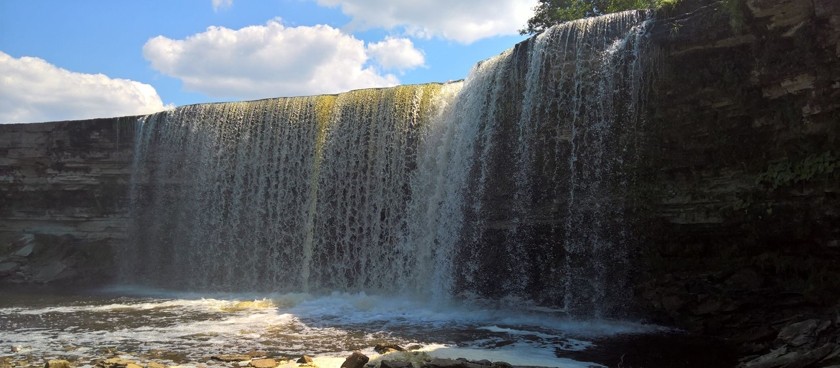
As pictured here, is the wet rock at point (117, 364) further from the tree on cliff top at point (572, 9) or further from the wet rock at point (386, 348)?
the tree on cliff top at point (572, 9)

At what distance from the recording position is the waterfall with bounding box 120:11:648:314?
12742 millimetres

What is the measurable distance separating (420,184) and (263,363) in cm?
795

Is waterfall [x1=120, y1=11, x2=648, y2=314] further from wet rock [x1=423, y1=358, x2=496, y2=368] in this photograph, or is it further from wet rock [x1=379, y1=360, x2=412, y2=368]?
wet rock [x1=379, y1=360, x2=412, y2=368]

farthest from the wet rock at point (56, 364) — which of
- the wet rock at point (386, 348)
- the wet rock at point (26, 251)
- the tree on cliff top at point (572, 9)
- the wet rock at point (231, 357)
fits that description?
the tree on cliff top at point (572, 9)

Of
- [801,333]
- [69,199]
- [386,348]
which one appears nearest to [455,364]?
[386,348]

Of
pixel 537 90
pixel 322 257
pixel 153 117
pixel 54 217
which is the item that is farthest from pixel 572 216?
pixel 54 217

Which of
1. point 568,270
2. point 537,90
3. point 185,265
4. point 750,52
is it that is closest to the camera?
point 750,52

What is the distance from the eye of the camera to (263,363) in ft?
27.3

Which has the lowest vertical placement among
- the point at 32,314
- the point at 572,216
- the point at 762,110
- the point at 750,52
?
the point at 32,314

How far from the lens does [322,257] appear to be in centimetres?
1688

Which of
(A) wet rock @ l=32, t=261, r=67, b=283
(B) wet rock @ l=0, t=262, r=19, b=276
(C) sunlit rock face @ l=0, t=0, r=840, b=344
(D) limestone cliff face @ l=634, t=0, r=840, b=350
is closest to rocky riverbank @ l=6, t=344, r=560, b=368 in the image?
(D) limestone cliff face @ l=634, t=0, r=840, b=350

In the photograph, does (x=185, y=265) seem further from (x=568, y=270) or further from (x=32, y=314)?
(x=568, y=270)

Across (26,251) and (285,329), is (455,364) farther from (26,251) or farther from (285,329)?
(26,251)

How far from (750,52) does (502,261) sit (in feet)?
20.2
